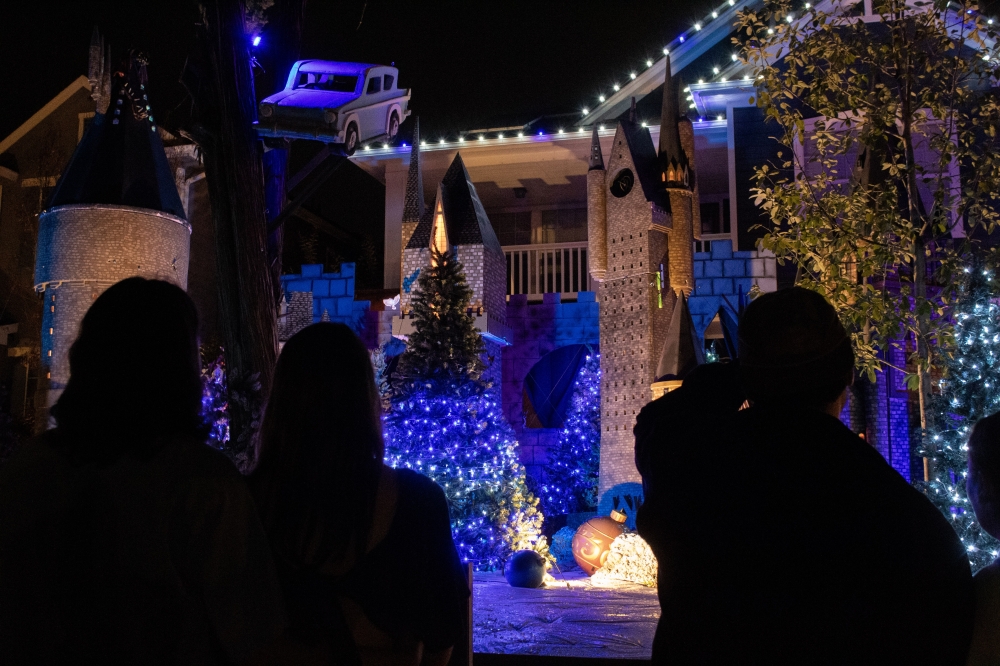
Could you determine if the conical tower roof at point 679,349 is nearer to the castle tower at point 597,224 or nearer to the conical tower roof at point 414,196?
the castle tower at point 597,224

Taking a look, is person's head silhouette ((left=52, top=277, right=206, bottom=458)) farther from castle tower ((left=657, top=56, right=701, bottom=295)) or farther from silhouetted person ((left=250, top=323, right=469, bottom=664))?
castle tower ((left=657, top=56, right=701, bottom=295))

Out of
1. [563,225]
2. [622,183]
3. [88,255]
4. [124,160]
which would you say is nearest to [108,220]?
[88,255]

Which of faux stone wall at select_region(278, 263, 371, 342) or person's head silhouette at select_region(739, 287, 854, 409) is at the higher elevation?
faux stone wall at select_region(278, 263, 371, 342)

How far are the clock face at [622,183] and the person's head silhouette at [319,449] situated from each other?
34.8 ft

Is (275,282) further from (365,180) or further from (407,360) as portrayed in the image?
(365,180)

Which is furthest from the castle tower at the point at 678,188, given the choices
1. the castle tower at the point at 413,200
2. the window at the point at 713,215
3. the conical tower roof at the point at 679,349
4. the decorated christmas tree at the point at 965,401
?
the window at the point at 713,215

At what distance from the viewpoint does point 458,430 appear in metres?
11.9

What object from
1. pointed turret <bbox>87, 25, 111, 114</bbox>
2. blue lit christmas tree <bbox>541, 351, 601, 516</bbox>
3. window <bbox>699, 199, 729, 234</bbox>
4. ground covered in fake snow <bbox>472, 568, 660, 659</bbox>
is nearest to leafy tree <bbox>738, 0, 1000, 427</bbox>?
ground covered in fake snow <bbox>472, 568, 660, 659</bbox>

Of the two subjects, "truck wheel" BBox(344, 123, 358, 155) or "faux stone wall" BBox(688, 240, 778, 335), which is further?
"faux stone wall" BBox(688, 240, 778, 335)

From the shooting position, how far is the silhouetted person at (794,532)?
178 centimetres

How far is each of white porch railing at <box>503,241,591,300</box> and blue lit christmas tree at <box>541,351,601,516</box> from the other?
3.39 m

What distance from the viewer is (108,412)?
2.08 meters

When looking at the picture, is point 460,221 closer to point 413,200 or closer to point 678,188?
point 413,200

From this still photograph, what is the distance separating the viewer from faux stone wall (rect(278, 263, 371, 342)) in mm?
15062
